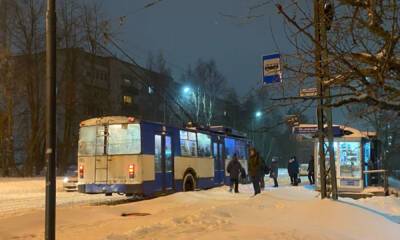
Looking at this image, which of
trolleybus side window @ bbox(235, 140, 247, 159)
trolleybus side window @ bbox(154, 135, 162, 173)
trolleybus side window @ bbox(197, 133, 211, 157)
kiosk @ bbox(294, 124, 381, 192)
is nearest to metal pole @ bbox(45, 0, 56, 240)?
trolleybus side window @ bbox(154, 135, 162, 173)

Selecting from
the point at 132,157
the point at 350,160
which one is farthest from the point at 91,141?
the point at 350,160

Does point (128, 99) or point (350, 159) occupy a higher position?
point (128, 99)

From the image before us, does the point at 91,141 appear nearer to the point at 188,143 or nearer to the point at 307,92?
the point at 188,143

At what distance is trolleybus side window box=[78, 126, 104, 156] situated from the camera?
2131 cm

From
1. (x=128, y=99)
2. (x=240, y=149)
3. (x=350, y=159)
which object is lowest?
(x=350, y=159)

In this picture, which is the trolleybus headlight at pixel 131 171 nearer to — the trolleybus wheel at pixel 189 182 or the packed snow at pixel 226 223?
the trolleybus wheel at pixel 189 182

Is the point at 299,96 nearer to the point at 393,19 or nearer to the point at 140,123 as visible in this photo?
the point at 393,19

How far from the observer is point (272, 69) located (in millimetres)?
10977

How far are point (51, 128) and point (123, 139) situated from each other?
40.7 ft

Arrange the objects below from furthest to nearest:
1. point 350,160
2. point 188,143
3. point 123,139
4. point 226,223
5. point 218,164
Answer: point 218,164, point 188,143, point 350,160, point 123,139, point 226,223

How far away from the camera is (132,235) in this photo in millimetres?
10016

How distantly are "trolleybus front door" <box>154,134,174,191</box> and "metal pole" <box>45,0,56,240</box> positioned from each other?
504 inches

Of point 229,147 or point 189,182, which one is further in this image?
point 229,147

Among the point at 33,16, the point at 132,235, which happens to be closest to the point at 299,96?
the point at 132,235
